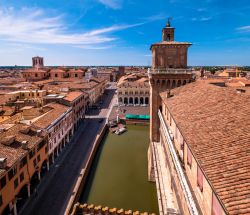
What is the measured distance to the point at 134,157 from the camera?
3841 centimetres

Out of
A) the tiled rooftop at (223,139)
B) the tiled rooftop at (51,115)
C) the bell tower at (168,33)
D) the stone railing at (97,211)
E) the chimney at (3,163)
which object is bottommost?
the stone railing at (97,211)

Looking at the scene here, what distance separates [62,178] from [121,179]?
8.13m

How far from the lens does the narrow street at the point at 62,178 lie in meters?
24.8

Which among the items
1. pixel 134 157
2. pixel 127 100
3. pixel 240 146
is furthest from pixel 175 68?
pixel 127 100

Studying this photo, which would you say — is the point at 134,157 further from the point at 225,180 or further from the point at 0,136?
the point at 225,180

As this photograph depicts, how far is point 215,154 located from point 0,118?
39.9 metres

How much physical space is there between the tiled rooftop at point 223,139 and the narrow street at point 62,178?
56.2 feet

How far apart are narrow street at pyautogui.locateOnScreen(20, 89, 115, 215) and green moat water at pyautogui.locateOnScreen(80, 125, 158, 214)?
2250mm

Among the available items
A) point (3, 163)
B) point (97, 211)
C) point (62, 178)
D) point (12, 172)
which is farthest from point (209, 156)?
point (62, 178)

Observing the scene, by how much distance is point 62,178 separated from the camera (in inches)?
1208

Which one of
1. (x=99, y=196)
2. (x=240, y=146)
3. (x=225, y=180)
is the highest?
(x=240, y=146)

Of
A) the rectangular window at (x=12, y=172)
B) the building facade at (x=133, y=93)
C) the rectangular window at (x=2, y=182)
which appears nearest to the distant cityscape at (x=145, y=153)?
the rectangular window at (x=2, y=182)

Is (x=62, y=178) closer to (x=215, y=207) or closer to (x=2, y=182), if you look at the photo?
(x=2, y=182)

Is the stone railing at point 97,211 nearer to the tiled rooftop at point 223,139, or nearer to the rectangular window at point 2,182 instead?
the rectangular window at point 2,182
